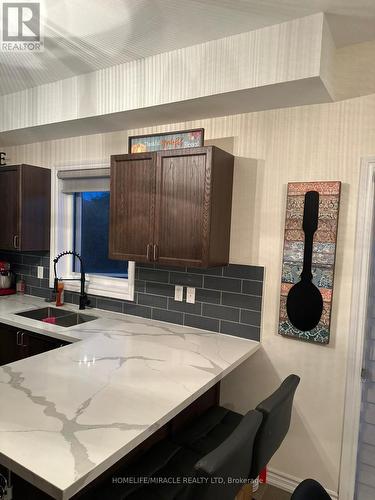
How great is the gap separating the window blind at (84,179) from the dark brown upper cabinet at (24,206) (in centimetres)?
20

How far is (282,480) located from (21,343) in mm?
2022

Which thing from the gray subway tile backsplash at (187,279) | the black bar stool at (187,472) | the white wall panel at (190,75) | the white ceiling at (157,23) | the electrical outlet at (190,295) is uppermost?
the white ceiling at (157,23)

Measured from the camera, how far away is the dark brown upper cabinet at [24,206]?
306cm

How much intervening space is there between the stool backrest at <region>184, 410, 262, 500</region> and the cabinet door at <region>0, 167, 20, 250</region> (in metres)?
2.64

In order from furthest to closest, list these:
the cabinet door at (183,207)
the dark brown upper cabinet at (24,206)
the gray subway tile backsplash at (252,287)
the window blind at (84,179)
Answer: the dark brown upper cabinet at (24,206), the window blind at (84,179), the gray subway tile backsplash at (252,287), the cabinet door at (183,207)

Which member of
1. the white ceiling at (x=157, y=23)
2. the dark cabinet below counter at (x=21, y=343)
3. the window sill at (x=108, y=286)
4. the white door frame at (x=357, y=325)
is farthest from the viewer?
the window sill at (x=108, y=286)

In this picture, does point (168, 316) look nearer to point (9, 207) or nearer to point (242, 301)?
point (242, 301)

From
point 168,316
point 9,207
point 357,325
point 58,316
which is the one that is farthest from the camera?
point 9,207

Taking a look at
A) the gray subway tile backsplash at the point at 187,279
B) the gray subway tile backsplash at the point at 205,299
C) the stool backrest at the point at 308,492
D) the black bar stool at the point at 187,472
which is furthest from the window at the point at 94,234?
the stool backrest at the point at 308,492

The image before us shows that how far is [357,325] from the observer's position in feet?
→ 6.31

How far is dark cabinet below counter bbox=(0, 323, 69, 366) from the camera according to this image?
2.39 m

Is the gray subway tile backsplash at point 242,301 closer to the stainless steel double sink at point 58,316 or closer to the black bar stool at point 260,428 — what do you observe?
the black bar stool at point 260,428

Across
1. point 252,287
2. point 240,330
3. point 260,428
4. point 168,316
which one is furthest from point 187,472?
point 168,316

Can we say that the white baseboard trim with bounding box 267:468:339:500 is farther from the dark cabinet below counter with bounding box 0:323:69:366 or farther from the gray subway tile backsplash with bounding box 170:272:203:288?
the dark cabinet below counter with bounding box 0:323:69:366
